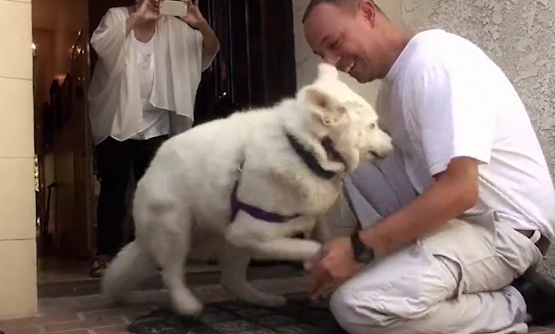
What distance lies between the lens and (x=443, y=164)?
5.59 feet

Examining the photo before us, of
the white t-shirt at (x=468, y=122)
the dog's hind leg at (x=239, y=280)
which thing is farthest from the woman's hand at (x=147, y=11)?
the white t-shirt at (x=468, y=122)

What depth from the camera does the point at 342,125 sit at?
1.87 meters

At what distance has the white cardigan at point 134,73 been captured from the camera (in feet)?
10.6

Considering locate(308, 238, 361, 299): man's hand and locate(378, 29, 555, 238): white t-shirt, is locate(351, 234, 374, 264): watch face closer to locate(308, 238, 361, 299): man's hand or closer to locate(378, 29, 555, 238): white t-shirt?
locate(308, 238, 361, 299): man's hand

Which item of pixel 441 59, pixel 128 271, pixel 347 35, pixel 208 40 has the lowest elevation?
pixel 128 271

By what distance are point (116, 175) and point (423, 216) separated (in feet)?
6.64

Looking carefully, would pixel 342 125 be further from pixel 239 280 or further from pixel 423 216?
pixel 239 280

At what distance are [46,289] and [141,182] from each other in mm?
945

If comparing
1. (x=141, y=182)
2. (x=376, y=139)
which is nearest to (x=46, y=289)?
(x=141, y=182)

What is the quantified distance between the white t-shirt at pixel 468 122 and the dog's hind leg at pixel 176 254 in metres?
0.76

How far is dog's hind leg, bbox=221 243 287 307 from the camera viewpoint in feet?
8.03

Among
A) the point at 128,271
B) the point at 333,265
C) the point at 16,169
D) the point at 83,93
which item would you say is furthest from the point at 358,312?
the point at 83,93

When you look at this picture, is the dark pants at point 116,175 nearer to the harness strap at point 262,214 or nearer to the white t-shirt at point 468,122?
the harness strap at point 262,214

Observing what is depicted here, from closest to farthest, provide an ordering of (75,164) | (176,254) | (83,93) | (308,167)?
(308,167) → (176,254) → (83,93) → (75,164)
